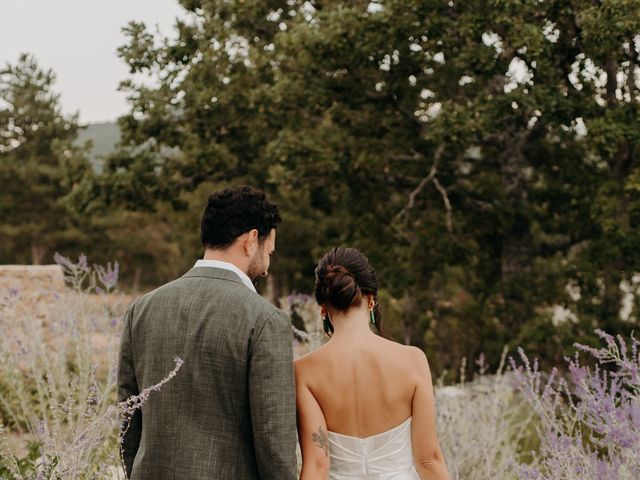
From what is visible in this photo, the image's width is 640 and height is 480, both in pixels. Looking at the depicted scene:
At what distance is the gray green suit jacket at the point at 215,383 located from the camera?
2.39m

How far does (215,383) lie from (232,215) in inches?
22.4

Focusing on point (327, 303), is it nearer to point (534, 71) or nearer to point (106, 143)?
point (534, 71)

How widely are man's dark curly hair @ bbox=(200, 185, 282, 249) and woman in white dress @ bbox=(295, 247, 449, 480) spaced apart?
1.52 feet

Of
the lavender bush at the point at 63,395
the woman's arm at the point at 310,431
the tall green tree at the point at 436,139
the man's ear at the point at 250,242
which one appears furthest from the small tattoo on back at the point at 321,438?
the tall green tree at the point at 436,139

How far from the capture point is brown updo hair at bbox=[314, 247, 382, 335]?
2795mm

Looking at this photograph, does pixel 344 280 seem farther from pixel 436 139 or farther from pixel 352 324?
pixel 436 139

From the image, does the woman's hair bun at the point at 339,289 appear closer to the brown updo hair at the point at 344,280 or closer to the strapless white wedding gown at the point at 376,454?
the brown updo hair at the point at 344,280

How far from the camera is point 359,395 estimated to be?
277cm

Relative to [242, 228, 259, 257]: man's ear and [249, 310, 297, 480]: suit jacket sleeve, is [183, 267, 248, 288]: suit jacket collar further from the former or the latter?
[249, 310, 297, 480]: suit jacket sleeve

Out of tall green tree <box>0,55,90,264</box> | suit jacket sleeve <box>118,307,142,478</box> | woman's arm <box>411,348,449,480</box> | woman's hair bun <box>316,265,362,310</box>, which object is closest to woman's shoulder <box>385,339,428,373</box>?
woman's arm <box>411,348,449,480</box>

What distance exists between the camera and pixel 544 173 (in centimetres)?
1149

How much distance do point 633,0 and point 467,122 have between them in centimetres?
225

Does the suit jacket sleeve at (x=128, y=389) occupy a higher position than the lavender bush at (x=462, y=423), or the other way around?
the suit jacket sleeve at (x=128, y=389)

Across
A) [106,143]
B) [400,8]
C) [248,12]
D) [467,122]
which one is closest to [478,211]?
[467,122]
